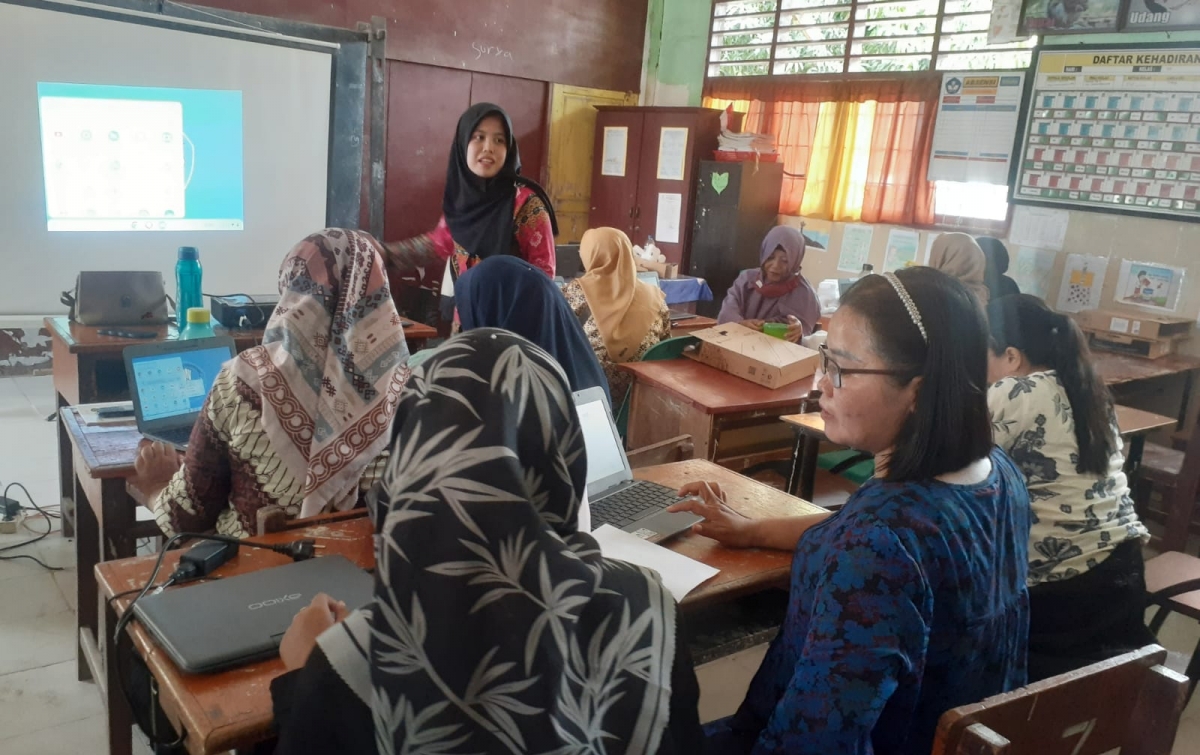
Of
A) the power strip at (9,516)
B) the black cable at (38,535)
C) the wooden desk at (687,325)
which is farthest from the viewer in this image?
the wooden desk at (687,325)

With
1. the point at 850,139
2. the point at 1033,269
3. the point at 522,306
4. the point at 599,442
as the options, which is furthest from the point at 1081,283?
the point at 599,442

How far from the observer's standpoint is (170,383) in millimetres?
2119

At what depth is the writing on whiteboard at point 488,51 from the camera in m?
6.21

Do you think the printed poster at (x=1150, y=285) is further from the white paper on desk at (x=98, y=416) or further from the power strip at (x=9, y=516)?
the power strip at (x=9, y=516)

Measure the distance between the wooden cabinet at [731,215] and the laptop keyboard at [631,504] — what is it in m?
4.42

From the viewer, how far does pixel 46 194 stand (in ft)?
12.9

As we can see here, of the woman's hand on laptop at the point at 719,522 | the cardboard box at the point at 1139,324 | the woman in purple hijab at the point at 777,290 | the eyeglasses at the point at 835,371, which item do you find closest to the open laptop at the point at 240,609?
the woman's hand on laptop at the point at 719,522

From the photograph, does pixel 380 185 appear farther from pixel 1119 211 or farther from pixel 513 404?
pixel 513 404

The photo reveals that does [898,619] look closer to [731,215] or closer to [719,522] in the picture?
[719,522]

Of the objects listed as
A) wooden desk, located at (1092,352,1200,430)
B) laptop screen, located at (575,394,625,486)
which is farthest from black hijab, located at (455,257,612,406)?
wooden desk, located at (1092,352,1200,430)

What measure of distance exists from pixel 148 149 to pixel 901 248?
13.9ft

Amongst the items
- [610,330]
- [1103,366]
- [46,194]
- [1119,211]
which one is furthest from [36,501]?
[1119,211]

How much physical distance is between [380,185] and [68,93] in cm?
223

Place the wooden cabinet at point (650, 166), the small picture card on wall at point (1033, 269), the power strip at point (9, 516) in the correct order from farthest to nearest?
the wooden cabinet at point (650, 166), the small picture card on wall at point (1033, 269), the power strip at point (9, 516)
